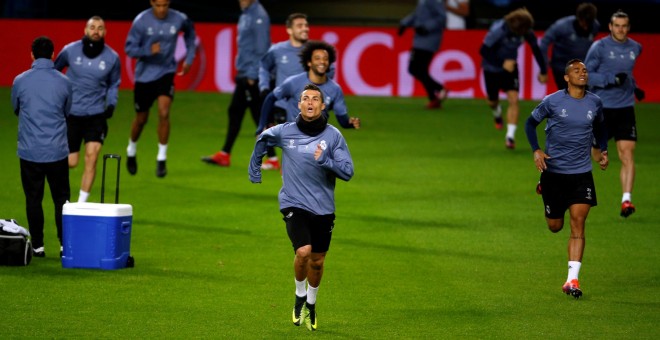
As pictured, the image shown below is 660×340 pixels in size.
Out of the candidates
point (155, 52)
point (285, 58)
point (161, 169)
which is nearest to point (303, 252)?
point (285, 58)

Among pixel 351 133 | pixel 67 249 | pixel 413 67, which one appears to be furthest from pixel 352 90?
pixel 67 249

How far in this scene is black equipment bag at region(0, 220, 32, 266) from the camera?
43.0ft

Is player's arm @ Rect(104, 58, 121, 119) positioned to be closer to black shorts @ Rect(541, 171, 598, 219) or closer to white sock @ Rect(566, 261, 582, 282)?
black shorts @ Rect(541, 171, 598, 219)

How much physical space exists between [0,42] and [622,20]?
15.9 meters

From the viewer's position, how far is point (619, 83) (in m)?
16.3

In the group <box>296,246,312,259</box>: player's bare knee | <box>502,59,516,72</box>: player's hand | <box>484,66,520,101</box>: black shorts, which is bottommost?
<box>296,246,312,259</box>: player's bare knee

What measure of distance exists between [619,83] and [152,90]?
662 cm

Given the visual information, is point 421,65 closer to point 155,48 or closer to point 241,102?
point 241,102

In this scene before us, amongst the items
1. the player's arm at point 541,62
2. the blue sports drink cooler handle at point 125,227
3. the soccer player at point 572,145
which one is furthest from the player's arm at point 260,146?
the player's arm at point 541,62

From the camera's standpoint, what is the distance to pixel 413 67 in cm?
2711

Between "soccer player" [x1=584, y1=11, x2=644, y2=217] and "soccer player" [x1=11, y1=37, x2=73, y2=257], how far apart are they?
6.58 m

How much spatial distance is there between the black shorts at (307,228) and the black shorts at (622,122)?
670cm

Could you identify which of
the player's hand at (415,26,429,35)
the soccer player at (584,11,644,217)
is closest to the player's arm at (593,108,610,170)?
the soccer player at (584,11,644,217)

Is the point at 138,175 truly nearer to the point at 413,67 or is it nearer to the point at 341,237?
the point at 341,237
